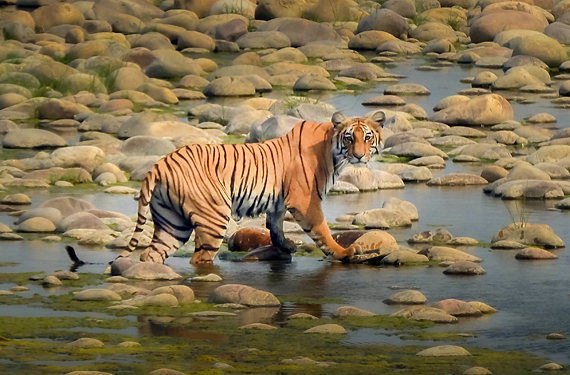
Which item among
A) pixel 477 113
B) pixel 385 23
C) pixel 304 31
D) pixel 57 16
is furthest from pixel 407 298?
pixel 57 16

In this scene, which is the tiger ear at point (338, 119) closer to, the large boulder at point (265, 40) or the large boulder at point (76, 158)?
the large boulder at point (76, 158)

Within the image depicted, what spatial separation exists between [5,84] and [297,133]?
1128cm

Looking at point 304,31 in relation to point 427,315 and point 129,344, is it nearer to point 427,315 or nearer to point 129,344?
point 427,315

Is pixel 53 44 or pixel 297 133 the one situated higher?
pixel 53 44

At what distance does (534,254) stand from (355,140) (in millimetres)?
1710

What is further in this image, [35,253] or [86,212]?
[86,212]

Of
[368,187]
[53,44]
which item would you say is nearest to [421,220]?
[368,187]

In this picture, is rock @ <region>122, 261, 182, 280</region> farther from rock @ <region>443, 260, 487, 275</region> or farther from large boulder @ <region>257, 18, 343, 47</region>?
large boulder @ <region>257, 18, 343, 47</region>

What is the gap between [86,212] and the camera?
1156cm

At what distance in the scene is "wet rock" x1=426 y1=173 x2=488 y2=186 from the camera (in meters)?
14.4

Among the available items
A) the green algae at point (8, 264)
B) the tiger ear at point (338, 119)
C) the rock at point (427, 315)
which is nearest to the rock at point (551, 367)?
the rock at point (427, 315)

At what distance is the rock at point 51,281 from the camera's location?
30.0ft

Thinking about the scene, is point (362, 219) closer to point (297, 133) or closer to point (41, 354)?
point (297, 133)

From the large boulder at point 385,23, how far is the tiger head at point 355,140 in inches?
877
